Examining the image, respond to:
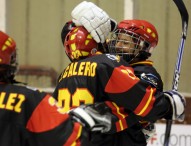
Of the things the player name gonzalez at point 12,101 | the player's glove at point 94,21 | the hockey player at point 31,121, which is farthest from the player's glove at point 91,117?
the player's glove at point 94,21

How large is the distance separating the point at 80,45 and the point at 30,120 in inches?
29.6

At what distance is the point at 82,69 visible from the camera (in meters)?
2.02

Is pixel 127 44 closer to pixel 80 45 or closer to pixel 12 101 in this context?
pixel 80 45

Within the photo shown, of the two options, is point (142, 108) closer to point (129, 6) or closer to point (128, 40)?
point (128, 40)

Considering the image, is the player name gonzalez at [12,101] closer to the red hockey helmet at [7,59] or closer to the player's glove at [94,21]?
the red hockey helmet at [7,59]

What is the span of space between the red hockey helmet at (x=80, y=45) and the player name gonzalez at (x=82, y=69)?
0.09 metres

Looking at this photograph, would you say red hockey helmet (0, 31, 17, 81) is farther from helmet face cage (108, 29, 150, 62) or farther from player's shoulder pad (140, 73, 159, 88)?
helmet face cage (108, 29, 150, 62)

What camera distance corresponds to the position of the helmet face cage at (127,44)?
228 cm

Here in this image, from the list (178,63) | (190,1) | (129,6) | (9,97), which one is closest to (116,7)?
(129,6)

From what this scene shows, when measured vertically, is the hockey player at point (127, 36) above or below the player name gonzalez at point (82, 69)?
above

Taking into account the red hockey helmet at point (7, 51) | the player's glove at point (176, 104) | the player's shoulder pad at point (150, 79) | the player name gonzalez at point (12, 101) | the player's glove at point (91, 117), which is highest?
the red hockey helmet at point (7, 51)

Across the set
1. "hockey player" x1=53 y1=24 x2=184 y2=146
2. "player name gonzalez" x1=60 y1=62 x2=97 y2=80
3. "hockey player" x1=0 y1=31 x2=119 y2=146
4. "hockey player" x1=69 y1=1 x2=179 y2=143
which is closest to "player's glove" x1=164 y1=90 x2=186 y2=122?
"hockey player" x1=53 y1=24 x2=184 y2=146

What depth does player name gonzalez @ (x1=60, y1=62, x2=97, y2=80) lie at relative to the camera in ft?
6.52

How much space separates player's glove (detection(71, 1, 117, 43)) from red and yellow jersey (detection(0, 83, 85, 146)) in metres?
0.77
